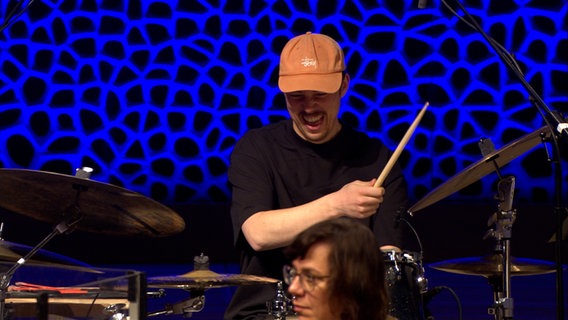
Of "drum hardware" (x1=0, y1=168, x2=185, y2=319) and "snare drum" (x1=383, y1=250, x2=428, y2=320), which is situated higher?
"drum hardware" (x1=0, y1=168, x2=185, y2=319)

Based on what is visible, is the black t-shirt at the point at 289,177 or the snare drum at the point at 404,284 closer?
the snare drum at the point at 404,284

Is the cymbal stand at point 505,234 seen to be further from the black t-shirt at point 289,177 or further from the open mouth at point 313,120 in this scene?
the open mouth at point 313,120

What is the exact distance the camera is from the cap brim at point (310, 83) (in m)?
3.06

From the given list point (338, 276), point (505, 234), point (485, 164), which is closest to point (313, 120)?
point (485, 164)

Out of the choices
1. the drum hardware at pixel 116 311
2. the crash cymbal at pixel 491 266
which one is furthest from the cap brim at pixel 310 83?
the drum hardware at pixel 116 311

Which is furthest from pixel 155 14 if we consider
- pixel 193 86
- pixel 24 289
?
pixel 24 289

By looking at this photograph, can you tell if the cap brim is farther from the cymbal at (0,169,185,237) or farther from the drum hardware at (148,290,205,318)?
the drum hardware at (148,290,205,318)

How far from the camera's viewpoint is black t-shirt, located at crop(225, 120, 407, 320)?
3033 millimetres

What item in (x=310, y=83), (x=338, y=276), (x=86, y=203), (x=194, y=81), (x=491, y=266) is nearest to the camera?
(x=338, y=276)

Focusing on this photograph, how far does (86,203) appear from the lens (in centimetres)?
279

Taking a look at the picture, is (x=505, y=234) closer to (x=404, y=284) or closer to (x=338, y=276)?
(x=404, y=284)

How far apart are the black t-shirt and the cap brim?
17cm

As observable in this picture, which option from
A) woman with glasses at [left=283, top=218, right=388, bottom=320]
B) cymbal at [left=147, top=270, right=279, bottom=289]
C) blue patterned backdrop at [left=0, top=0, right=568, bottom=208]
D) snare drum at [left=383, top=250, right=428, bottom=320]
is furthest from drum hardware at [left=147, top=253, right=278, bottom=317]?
blue patterned backdrop at [left=0, top=0, right=568, bottom=208]

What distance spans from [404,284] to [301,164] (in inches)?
24.7
